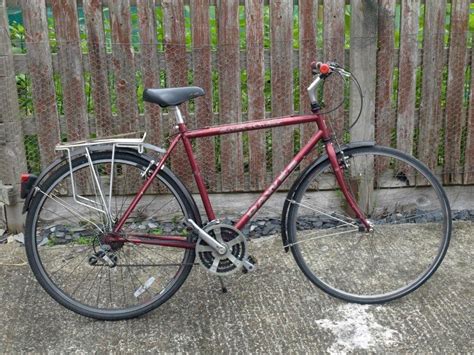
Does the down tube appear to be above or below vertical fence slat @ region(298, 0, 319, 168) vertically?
below

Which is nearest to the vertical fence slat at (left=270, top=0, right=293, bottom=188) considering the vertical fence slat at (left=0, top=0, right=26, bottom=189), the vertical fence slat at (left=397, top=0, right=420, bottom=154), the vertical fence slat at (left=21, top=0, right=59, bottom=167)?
the vertical fence slat at (left=397, top=0, right=420, bottom=154)

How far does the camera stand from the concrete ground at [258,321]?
308 centimetres

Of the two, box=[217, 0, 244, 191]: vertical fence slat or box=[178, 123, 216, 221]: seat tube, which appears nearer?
box=[178, 123, 216, 221]: seat tube

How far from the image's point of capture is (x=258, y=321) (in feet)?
10.8

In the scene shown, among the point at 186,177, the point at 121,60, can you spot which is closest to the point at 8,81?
the point at 121,60

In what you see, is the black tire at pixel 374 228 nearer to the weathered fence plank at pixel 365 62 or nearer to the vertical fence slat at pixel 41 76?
the weathered fence plank at pixel 365 62

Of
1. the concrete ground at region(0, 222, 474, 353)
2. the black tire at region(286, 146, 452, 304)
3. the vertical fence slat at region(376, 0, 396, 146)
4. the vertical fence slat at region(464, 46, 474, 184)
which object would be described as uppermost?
the vertical fence slat at region(376, 0, 396, 146)

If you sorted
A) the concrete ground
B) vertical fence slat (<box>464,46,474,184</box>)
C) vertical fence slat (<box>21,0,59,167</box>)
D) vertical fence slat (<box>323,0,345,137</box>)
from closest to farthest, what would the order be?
the concrete ground → vertical fence slat (<box>21,0,59,167</box>) → vertical fence slat (<box>323,0,345,137</box>) → vertical fence slat (<box>464,46,474,184</box>)

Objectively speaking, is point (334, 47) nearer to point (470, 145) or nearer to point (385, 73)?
point (385, 73)

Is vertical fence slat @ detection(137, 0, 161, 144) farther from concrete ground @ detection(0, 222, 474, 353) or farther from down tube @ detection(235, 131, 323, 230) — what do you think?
down tube @ detection(235, 131, 323, 230)

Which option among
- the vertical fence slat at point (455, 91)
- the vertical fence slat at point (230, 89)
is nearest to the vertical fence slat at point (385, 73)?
the vertical fence slat at point (455, 91)

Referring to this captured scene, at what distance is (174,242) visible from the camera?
332 cm

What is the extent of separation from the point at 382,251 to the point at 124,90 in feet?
6.77

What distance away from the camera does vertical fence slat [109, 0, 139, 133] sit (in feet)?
13.6
